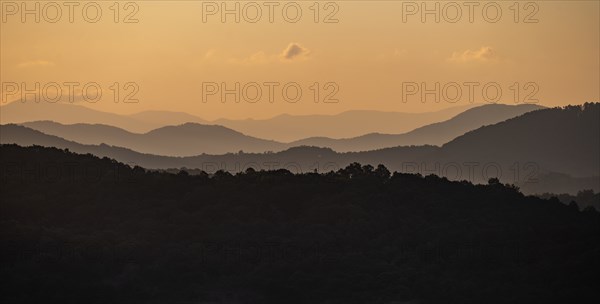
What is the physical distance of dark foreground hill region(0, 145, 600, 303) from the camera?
11700 centimetres

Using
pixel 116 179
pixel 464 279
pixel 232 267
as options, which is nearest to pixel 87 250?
pixel 232 267

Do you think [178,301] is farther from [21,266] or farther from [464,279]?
[464,279]

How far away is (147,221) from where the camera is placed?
452ft

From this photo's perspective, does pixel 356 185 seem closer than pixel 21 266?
No

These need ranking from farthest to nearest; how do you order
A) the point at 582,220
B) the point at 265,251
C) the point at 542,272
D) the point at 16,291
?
the point at 582,220 < the point at 265,251 < the point at 542,272 < the point at 16,291

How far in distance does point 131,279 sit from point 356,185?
4083 cm

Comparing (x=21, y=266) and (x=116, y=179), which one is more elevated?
(x=116, y=179)

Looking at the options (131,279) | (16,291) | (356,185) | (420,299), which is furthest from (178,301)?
(356,185)

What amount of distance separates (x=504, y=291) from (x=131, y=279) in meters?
36.6

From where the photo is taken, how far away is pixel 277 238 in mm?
134250

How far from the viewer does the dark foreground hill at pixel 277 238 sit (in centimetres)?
11700

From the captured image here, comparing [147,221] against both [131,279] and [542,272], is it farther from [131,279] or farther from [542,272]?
[542,272]

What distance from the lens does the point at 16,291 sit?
373 ft

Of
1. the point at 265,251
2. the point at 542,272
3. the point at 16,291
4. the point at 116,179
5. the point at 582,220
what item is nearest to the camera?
the point at 16,291
